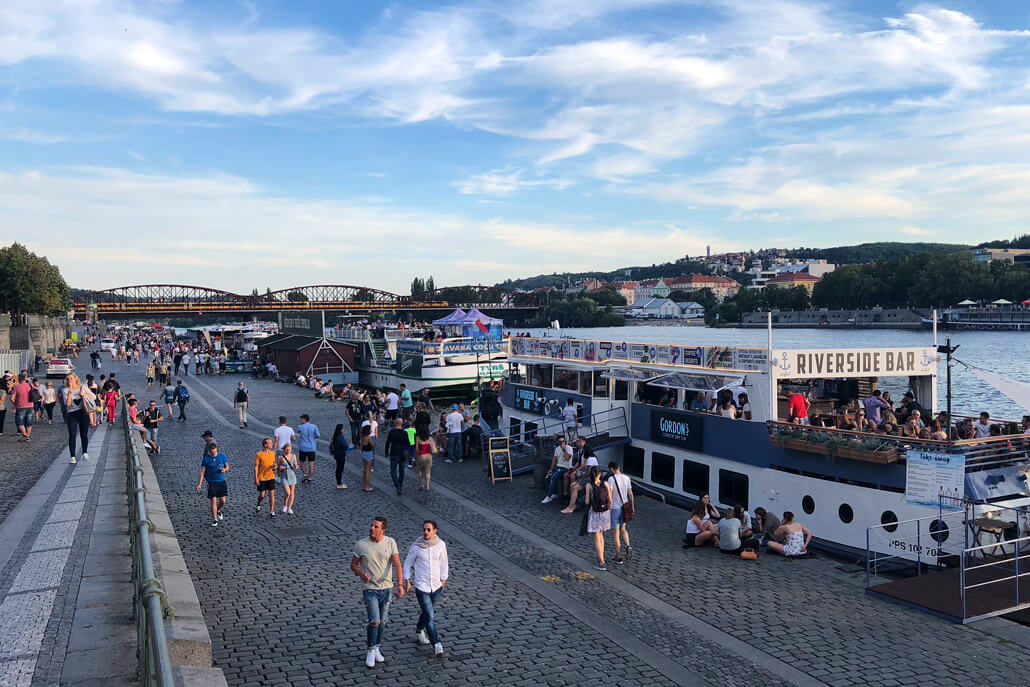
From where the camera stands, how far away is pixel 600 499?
539 inches

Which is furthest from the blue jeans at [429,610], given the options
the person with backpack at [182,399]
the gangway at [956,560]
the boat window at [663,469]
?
the person with backpack at [182,399]

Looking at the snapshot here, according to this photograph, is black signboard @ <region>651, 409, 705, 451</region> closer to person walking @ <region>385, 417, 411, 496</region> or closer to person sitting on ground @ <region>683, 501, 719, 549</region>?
person sitting on ground @ <region>683, 501, 719, 549</region>

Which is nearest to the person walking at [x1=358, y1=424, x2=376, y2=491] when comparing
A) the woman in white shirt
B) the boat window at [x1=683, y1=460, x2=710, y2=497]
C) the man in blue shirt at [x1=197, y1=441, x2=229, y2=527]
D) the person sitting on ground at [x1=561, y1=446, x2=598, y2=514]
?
the man in blue shirt at [x1=197, y1=441, x2=229, y2=527]

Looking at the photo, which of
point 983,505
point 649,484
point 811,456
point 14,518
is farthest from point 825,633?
point 14,518

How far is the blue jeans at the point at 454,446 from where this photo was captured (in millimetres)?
25375

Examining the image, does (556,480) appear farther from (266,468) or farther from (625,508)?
(266,468)

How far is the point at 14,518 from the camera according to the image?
14.2 m

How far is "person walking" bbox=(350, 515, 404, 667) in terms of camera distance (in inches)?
369

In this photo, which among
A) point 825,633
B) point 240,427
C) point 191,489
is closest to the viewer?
point 825,633

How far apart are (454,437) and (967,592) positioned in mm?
15639

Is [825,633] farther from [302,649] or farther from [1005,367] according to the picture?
[1005,367]

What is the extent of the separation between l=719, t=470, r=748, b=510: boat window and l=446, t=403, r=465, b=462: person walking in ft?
29.4

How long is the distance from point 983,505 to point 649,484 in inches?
356

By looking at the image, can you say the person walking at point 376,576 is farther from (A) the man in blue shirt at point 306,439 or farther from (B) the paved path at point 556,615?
(A) the man in blue shirt at point 306,439
